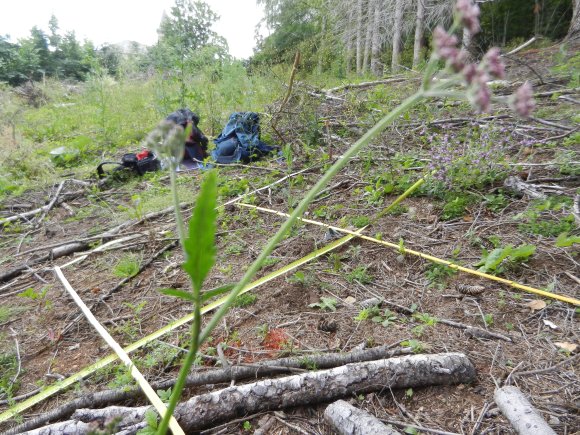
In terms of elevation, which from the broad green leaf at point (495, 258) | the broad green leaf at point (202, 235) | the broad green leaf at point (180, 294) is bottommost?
the broad green leaf at point (495, 258)

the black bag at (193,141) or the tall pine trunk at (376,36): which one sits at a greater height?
the tall pine trunk at (376,36)

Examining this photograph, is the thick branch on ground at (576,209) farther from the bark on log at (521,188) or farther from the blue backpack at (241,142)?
the blue backpack at (241,142)

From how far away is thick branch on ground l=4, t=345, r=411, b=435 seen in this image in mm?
1470

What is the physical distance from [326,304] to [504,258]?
1069 millimetres

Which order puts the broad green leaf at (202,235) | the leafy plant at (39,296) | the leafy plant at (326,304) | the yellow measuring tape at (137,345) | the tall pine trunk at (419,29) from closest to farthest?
the broad green leaf at (202,235)
the yellow measuring tape at (137,345)
the leafy plant at (326,304)
the leafy plant at (39,296)
the tall pine trunk at (419,29)

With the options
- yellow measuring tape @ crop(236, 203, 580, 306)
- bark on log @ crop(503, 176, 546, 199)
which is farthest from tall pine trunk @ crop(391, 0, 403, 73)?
yellow measuring tape @ crop(236, 203, 580, 306)

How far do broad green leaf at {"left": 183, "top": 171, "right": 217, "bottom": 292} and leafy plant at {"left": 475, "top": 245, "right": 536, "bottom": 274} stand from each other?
2.01 m

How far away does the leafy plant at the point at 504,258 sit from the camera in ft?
6.55

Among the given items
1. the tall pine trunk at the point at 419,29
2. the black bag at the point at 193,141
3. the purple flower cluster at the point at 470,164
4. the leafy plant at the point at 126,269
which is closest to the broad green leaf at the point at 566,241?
the purple flower cluster at the point at 470,164

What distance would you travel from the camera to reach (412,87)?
657cm

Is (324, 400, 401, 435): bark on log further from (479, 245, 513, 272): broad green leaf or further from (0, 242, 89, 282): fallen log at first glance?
(0, 242, 89, 282): fallen log

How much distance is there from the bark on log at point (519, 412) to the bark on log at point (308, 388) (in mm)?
141

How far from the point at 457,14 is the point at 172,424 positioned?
1393 millimetres

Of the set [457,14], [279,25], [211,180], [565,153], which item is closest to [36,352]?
[211,180]
